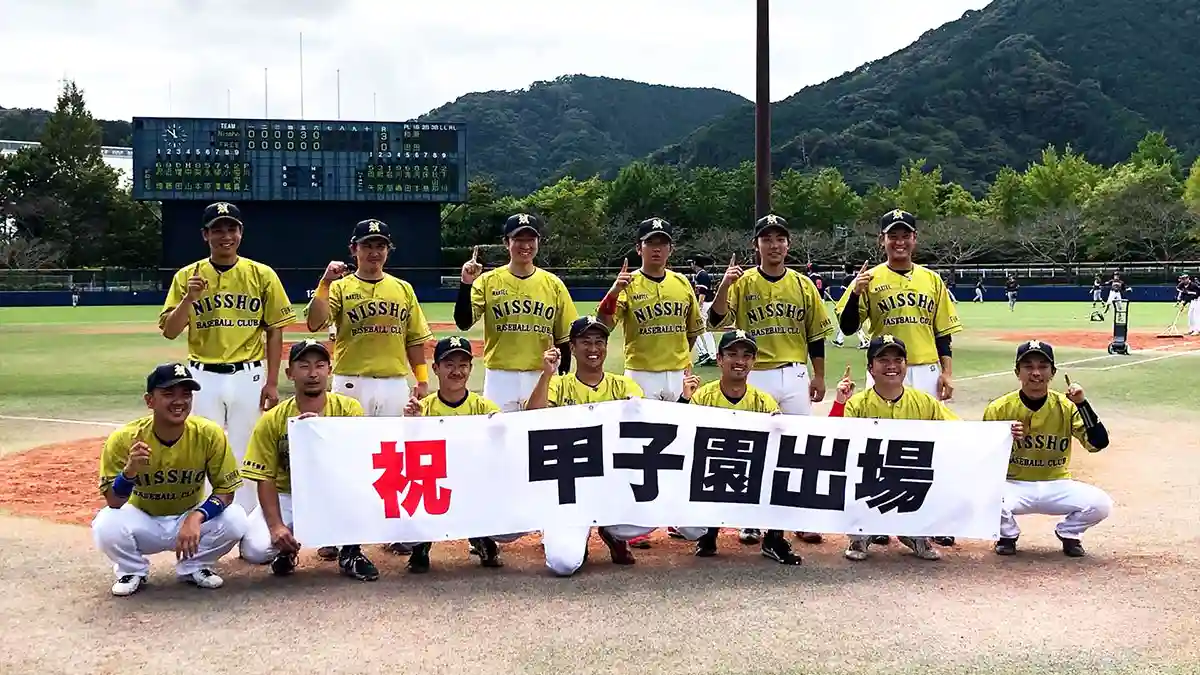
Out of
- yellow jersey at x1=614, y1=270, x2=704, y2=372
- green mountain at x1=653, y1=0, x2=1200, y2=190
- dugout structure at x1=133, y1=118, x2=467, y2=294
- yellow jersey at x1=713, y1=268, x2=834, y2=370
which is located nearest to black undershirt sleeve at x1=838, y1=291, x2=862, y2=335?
yellow jersey at x1=713, y1=268, x2=834, y2=370

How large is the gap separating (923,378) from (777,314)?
1.11 meters

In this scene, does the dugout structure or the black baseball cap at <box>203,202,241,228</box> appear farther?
the dugout structure

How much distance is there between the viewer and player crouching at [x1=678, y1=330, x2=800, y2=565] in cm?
596

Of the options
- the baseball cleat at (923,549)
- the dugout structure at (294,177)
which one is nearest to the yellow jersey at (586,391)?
the baseball cleat at (923,549)

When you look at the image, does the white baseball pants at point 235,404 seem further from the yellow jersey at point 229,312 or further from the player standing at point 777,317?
the player standing at point 777,317

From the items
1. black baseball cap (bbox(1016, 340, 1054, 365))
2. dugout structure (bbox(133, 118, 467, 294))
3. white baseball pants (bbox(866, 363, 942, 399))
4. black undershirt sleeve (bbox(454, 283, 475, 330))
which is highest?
dugout structure (bbox(133, 118, 467, 294))

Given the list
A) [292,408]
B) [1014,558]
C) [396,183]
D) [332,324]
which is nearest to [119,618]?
[292,408]

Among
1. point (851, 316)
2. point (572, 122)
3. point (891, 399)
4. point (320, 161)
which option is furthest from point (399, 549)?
A: point (572, 122)

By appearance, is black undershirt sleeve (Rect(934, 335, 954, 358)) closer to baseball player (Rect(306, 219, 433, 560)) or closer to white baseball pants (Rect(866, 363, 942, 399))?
white baseball pants (Rect(866, 363, 942, 399))

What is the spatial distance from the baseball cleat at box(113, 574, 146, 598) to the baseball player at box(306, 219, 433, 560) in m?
1.67

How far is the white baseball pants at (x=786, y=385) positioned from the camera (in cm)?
666

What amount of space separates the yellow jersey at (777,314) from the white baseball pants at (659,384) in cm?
51

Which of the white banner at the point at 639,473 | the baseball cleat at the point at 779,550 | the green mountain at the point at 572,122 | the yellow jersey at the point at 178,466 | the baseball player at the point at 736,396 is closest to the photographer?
the yellow jersey at the point at 178,466

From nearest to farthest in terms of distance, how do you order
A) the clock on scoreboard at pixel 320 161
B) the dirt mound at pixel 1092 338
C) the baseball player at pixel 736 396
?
the baseball player at pixel 736 396, the dirt mound at pixel 1092 338, the clock on scoreboard at pixel 320 161
